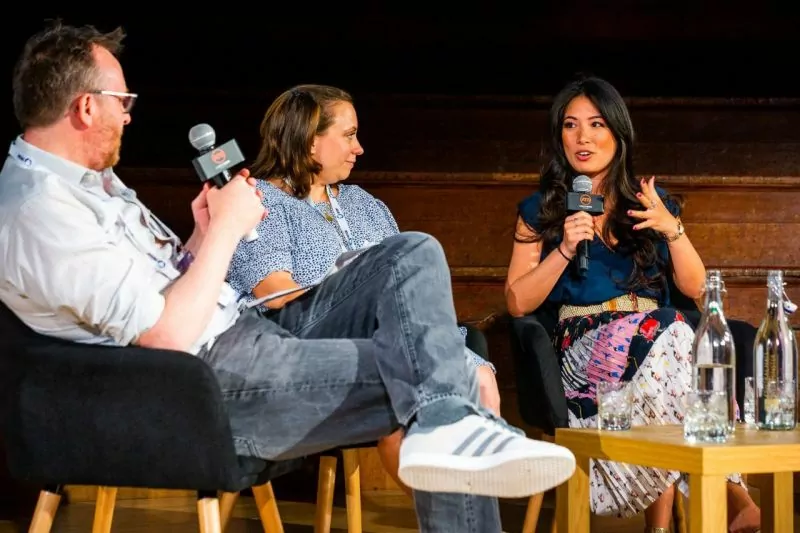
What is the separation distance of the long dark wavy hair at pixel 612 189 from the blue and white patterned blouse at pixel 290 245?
0.54 metres

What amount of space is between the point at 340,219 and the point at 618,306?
805mm

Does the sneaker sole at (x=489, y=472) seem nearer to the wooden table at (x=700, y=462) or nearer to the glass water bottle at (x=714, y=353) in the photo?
the wooden table at (x=700, y=462)

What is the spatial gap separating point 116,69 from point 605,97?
1.64m

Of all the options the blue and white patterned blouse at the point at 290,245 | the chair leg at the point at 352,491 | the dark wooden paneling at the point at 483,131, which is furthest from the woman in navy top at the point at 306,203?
the dark wooden paneling at the point at 483,131

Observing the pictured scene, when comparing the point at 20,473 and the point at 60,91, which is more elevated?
the point at 60,91

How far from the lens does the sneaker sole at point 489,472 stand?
1.57 meters

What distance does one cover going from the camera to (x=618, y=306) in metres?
3.05

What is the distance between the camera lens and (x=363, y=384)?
6.08 feet

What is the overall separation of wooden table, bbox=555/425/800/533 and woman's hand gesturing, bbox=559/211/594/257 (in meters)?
0.72

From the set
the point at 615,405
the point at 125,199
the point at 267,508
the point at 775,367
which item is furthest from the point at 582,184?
the point at 125,199

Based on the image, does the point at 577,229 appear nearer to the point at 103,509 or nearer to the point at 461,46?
the point at 103,509

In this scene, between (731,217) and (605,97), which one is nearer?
(605,97)

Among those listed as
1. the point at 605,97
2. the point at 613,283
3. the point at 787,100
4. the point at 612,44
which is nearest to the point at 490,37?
the point at 612,44

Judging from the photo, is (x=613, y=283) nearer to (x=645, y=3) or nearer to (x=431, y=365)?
(x=431, y=365)
